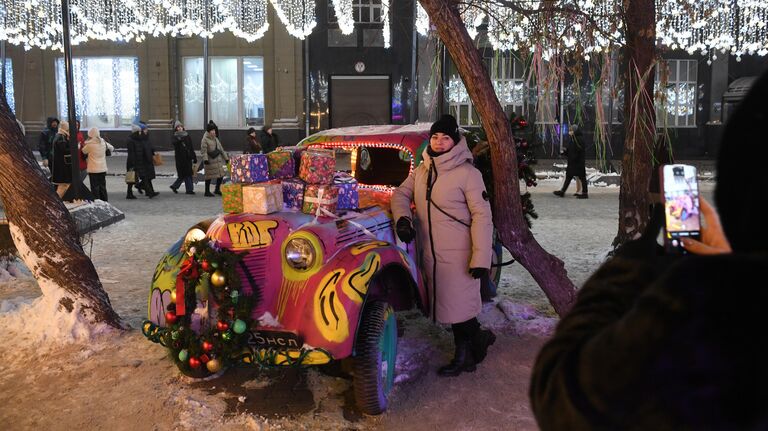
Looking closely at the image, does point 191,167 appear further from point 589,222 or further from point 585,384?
point 585,384

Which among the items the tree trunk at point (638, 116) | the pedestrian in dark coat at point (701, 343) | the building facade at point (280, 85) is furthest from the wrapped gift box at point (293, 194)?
the building facade at point (280, 85)

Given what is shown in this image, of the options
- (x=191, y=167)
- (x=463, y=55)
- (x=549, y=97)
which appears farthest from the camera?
(x=191, y=167)

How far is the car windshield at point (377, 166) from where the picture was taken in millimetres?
6473

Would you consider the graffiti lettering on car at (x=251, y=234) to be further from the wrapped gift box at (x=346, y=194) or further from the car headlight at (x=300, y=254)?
the wrapped gift box at (x=346, y=194)

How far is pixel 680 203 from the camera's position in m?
1.57

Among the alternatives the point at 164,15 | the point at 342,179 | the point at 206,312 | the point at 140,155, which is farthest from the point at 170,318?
the point at 164,15

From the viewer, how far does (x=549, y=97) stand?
642cm

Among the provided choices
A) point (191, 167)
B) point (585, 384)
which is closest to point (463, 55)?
point (585, 384)

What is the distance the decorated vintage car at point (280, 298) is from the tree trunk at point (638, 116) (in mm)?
3470

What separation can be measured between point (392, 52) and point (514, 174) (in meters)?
22.6

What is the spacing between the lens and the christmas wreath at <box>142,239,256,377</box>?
4250 mm

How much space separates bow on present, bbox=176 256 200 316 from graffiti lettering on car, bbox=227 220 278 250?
0.28 m

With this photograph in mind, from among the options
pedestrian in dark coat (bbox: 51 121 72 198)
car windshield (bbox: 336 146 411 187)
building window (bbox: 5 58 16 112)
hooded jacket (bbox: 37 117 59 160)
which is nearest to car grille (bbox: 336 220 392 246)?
car windshield (bbox: 336 146 411 187)

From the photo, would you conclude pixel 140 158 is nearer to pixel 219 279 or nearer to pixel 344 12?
pixel 344 12
